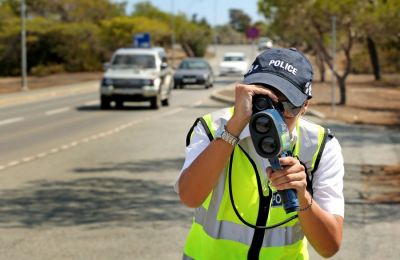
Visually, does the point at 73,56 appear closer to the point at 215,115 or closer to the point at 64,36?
the point at 64,36

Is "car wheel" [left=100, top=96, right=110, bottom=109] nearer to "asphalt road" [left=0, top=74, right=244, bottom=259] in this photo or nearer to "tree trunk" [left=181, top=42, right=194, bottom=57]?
"asphalt road" [left=0, top=74, right=244, bottom=259]

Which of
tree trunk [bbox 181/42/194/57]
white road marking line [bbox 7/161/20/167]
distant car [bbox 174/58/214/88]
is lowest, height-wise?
tree trunk [bbox 181/42/194/57]

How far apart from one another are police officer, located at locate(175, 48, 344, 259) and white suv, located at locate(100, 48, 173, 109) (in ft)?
83.8

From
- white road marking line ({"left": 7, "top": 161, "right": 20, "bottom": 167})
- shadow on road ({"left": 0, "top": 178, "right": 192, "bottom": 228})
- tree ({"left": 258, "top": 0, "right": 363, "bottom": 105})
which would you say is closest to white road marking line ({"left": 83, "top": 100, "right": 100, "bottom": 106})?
tree ({"left": 258, "top": 0, "right": 363, "bottom": 105})

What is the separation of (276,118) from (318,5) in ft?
88.0

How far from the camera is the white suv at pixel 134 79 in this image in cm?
2850

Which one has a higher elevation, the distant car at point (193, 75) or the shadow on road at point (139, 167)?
the shadow on road at point (139, 167)

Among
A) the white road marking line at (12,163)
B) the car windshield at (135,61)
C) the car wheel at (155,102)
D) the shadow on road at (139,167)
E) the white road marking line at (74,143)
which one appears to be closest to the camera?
the shadow on road at (139,167)

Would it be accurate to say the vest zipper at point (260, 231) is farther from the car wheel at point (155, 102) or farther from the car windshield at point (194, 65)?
the car windshield at point (194, 65)

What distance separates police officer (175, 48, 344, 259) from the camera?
9.13 feet

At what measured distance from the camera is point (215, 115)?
9.94 ft

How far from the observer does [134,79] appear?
28.5m

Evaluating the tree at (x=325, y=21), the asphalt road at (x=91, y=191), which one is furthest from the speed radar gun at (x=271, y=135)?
the tree at (x=325, y=21)

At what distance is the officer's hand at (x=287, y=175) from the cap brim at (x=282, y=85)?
23 cm
